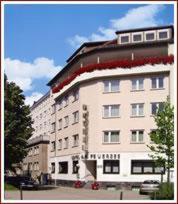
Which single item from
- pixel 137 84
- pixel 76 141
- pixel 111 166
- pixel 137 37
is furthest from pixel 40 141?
pixel 137 84

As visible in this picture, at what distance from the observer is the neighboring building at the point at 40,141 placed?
7969 centimetres

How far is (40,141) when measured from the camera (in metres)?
79.9

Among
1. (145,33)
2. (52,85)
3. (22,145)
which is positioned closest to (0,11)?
(22,145)

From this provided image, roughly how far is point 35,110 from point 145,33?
46.1 m

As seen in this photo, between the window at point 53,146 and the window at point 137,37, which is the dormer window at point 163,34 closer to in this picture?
the window at point 137,37

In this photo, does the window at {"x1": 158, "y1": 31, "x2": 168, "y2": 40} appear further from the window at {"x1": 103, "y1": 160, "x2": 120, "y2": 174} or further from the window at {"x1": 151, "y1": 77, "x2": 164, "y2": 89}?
the window at {"x1": 103, "y1": 160, "x2": 120, "y2": 174}

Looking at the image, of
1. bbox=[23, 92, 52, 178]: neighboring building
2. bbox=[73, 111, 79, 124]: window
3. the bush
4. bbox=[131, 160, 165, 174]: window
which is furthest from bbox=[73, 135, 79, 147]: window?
the bush

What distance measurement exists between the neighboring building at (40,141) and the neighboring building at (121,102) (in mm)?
22776

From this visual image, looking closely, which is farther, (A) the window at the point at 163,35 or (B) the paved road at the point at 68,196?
(A) the window at the point at 163,35

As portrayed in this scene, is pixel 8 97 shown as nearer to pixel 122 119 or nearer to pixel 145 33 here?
pixel 122 119

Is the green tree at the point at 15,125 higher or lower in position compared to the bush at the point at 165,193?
higher

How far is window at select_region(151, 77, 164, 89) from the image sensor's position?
51.3 m

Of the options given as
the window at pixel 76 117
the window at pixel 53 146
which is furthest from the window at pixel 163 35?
the window at pixel 53 146

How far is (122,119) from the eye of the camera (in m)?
52.3
